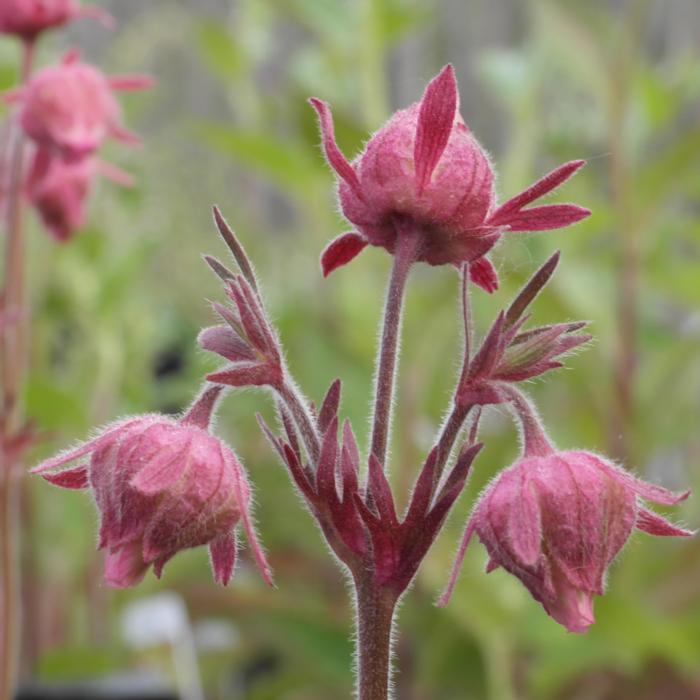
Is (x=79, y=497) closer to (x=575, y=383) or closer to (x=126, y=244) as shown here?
(x=126, y=244)

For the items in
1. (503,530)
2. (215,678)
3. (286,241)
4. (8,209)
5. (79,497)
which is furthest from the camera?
(286,241)

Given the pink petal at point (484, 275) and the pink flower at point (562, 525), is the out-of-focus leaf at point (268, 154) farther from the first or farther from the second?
the pink flower at point (562, 525)

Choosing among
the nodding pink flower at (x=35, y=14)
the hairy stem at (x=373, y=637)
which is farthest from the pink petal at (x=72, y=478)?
the nodding pink flower at (x=35, y=14)

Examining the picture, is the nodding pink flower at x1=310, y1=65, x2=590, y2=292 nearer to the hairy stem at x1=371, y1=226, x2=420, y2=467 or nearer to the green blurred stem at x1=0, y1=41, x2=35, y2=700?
the hairy stem at x1=371, y1=226, x2=420, y2=467

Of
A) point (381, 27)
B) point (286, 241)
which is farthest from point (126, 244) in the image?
point (286, 241)

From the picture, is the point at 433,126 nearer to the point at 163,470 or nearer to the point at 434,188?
the point at 434,188

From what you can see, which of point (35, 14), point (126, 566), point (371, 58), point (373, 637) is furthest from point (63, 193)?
point (371, 58)

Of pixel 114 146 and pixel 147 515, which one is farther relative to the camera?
pixel 114 146
